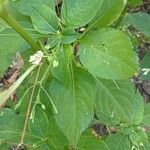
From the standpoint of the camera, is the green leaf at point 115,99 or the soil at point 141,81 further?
the soil at point 141,81

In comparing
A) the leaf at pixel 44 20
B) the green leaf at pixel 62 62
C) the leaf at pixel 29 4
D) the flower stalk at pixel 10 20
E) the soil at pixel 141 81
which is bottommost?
the soil at pixel 141 81

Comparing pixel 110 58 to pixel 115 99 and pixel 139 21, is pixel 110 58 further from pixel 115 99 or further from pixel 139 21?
pixel 139 21

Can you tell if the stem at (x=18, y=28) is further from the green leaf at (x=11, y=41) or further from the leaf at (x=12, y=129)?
the leaf at (x=12, y=129)

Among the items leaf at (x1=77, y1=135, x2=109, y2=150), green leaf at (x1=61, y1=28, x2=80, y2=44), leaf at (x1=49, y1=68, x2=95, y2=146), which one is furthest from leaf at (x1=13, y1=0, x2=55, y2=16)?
leaf at (x1=77, y1=135, x2=109, y2=150)

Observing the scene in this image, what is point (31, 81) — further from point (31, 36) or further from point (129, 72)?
point (129, 72)

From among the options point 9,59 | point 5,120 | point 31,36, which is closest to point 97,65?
point 31,36

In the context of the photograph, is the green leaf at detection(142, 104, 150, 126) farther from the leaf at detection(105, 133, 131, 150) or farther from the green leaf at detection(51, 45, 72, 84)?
the green leaf at detection(51, 45, 72, 84)

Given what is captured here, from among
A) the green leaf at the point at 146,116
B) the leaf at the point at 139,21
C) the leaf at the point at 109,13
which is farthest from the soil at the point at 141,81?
the leaf at the point at 109,13

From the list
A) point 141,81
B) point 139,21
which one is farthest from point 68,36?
point 141,81
